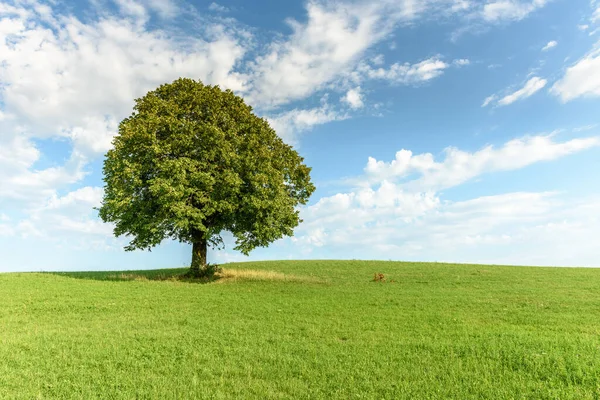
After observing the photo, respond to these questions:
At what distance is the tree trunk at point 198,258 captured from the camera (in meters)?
39.0

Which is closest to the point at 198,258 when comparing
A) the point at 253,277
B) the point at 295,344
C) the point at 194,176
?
the point at 253,277

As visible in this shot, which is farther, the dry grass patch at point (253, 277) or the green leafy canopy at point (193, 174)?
the dry grass patch at point (253, 277)

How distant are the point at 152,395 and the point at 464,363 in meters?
10.3

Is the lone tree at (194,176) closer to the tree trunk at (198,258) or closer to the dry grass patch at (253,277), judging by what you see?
the tree trunk at (198,258)

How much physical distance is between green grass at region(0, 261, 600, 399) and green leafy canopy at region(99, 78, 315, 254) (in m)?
8.08

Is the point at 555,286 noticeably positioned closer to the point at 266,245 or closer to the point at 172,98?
the point at 266,245

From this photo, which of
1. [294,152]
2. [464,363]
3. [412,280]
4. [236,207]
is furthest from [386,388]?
[294,152]

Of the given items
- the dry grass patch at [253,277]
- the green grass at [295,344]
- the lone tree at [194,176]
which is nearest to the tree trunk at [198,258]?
the lone tree at [194,176]

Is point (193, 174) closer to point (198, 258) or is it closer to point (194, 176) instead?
point (194, 176)

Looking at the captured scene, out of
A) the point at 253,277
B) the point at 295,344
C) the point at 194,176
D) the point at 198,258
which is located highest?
the point at 194,176

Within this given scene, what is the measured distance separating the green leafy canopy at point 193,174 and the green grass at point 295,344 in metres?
8.08

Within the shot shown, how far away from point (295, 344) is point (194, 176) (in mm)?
22515

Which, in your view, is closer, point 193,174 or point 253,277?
point 193,174

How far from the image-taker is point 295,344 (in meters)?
15.1
